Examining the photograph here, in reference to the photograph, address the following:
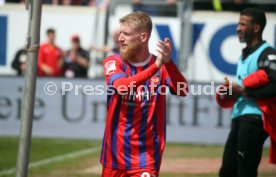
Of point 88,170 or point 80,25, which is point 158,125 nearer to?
point 88,170

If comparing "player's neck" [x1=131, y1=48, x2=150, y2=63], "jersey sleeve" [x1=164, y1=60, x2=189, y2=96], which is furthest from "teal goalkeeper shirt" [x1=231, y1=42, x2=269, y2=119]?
"player's neck" [x1=131, y1=48, x2=150, y2=63]

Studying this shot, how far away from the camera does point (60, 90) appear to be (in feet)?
58.5

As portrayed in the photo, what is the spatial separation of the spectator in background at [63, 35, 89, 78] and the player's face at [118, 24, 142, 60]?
12.0 meters

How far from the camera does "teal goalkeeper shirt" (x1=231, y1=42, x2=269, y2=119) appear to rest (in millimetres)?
9094

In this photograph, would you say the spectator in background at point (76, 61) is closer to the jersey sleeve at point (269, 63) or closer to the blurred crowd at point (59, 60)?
the blurred crowd at point (59, 60)

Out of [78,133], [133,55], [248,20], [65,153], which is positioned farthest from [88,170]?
[133,55]

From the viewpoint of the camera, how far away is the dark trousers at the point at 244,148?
29.4ft

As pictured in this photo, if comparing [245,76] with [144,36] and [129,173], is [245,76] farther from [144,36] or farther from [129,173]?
[129,173]

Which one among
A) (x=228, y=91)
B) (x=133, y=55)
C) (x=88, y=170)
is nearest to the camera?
(x=133, y=55)

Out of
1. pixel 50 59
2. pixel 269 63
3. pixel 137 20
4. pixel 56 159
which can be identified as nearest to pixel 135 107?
pixel 137 20

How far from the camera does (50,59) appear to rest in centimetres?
1969

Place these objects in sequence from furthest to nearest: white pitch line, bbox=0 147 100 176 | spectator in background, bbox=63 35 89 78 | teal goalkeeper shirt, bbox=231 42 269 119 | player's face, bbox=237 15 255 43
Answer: spectator in background, bbox=63 35 89 78, white pitch line, bbox=0 147 100 176, player's face, bbox=237 15 255 43, teal goalkeeper shirt, bbox=231 42 269 119

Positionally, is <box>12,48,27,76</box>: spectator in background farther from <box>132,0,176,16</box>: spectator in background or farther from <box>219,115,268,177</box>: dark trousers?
<box>219,115,268,177</box>: dark trousers

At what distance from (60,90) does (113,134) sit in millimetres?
10221
